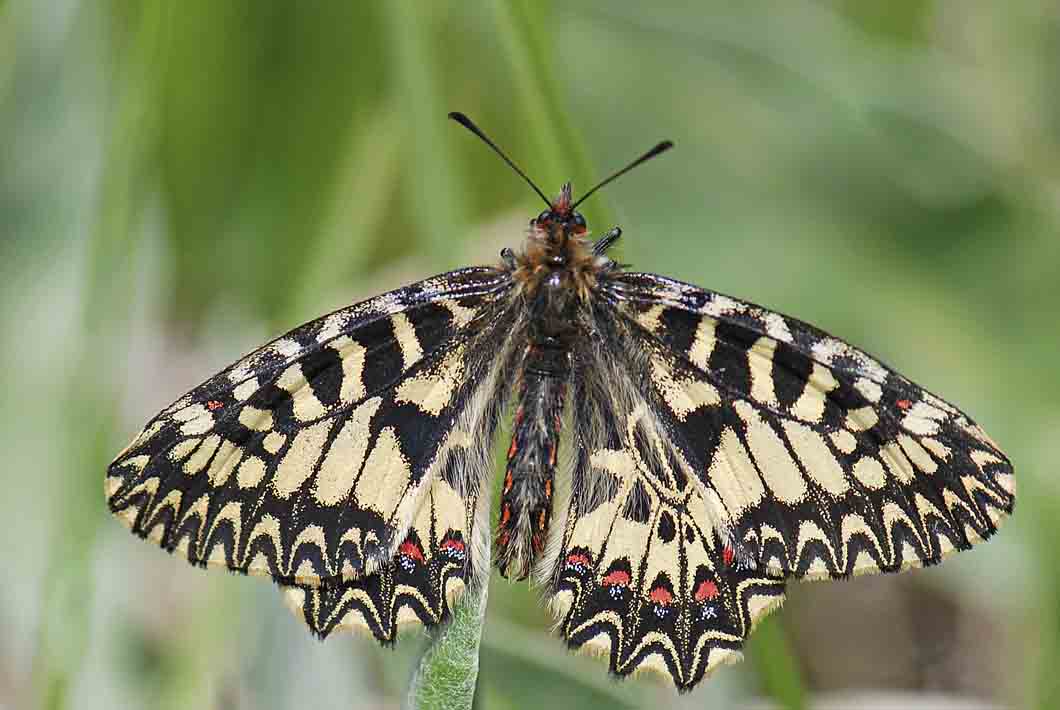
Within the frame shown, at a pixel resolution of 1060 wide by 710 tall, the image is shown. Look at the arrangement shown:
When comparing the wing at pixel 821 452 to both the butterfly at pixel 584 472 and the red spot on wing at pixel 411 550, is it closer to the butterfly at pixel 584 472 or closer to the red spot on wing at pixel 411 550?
the butterfly at pixel 584 472

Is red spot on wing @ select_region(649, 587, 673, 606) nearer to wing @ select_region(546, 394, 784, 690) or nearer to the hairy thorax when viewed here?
wing @ select_region(546, 394, 784, 690)

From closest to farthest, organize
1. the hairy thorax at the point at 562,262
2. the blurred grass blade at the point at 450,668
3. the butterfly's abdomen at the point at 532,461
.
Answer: the blurred grass blade at the point at 450,668 → the butterfly's abdomen at the point at 532,461 → the hairy thorax at the point at 562,262

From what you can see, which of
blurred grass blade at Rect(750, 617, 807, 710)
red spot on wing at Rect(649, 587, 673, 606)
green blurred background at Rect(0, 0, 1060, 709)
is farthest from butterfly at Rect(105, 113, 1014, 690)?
green blurred background at Rect(0, 0, 1060, 709)

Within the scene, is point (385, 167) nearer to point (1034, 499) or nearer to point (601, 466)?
point (601, 466)

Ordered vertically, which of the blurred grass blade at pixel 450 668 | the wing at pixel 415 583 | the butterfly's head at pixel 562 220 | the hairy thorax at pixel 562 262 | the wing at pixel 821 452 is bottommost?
the blurred grass blade at pixel 450 668

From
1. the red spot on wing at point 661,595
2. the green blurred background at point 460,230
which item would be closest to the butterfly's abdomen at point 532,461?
the red spot on wing at point 661,595

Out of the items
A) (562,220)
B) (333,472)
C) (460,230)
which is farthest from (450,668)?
(460,230)

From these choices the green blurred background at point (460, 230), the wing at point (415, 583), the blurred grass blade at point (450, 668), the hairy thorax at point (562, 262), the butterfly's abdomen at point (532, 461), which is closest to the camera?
the blurred grass blade at point (450, 668)
